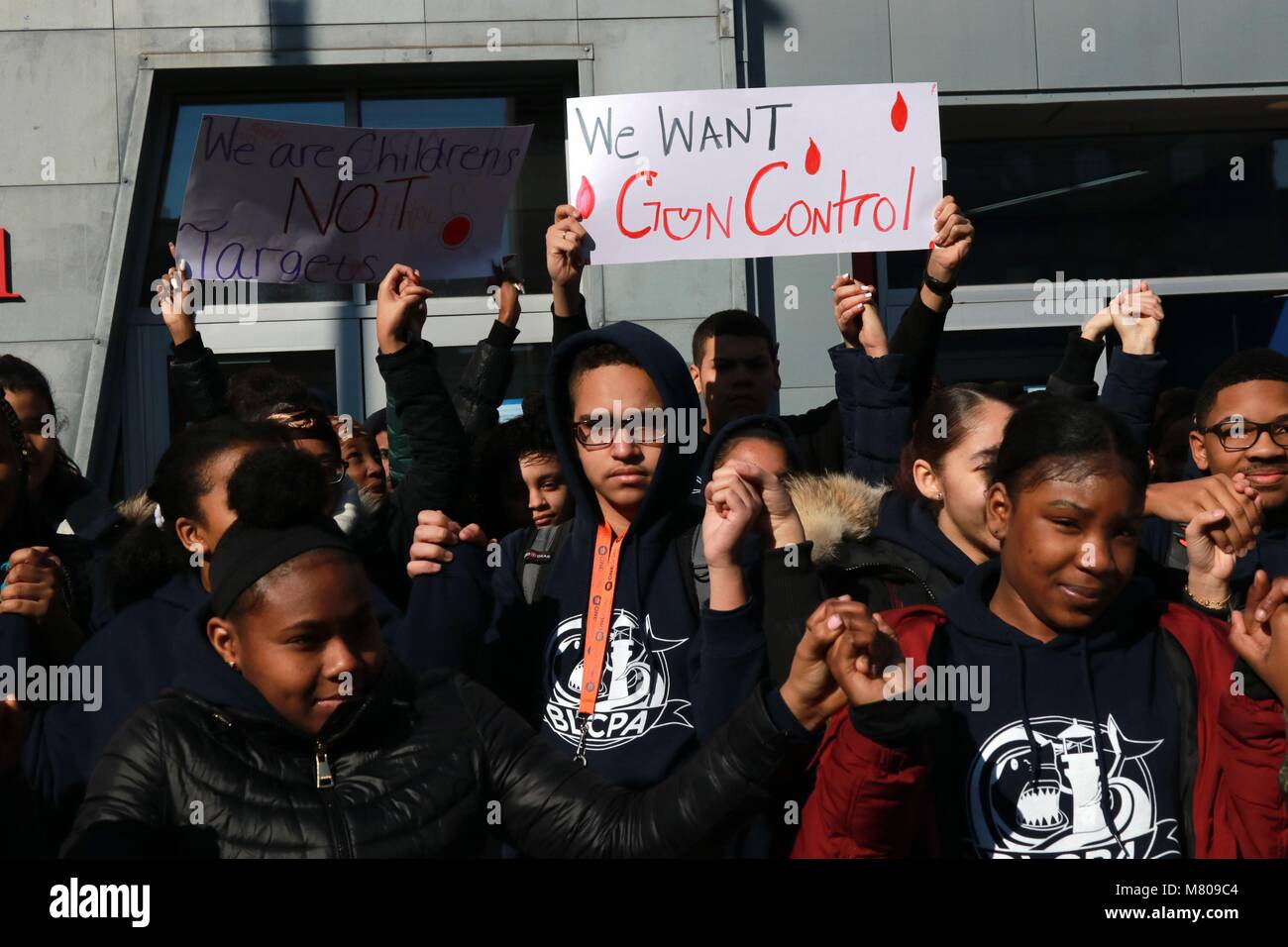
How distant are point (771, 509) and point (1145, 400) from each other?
4.79ft

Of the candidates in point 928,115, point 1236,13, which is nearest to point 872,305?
point 928,115

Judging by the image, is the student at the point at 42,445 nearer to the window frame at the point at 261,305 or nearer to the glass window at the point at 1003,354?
the window frame at the point at 261,305

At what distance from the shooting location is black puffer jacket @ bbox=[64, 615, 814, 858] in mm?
2271

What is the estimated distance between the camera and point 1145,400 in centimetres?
392

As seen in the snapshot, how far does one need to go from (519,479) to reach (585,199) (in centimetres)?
96

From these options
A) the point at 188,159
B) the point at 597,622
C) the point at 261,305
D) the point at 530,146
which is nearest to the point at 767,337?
the point at 597,622

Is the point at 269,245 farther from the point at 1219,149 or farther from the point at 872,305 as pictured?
the point at 1219,149

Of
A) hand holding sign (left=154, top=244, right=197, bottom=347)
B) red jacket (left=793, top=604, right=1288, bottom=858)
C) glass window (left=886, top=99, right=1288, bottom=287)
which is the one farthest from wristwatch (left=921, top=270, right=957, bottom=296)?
glass window (left=886, top=99, right=1288, bottom=287)

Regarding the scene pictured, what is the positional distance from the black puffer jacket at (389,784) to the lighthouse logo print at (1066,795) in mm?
366

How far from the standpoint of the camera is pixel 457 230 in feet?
16.0

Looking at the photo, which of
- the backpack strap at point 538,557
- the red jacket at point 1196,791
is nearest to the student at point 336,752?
the red jacket at point 1196,791

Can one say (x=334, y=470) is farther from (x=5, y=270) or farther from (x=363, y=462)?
(x=5, y=270)

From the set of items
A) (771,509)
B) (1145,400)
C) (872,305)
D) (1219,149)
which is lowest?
(771,509)
